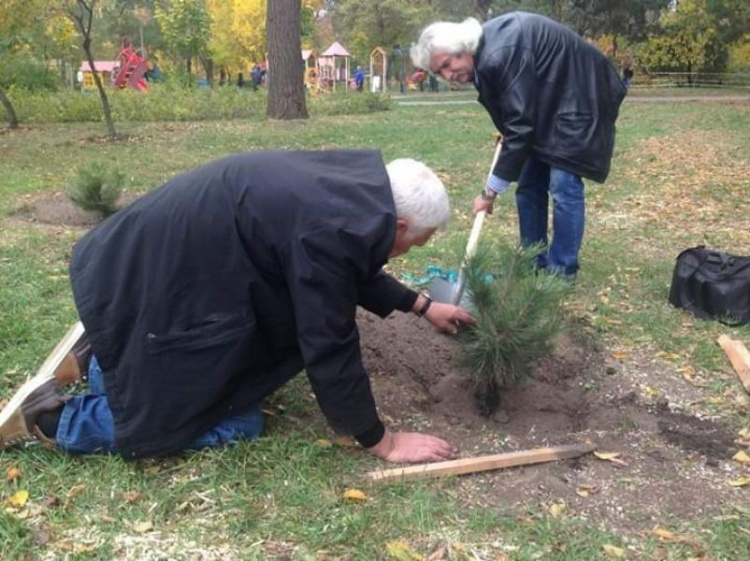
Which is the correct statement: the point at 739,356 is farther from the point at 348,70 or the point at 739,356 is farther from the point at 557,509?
the point at 348,70

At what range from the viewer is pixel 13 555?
2.27 meters

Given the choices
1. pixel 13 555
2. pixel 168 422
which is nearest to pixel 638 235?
pixel 168 422

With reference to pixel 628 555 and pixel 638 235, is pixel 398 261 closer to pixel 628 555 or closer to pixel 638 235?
pixel 638 235

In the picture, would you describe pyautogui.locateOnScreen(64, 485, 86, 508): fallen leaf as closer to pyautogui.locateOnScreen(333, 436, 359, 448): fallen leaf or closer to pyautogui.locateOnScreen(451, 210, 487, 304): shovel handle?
pyautogui.locateOnScreen(333, 436, 359, 448): fallen leaf

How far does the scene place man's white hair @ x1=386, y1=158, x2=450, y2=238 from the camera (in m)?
2.42

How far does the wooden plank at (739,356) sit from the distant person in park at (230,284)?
173 centimetres

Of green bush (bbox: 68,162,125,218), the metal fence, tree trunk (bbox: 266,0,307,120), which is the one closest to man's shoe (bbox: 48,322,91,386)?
green bush (bbox: 68,162,125,218)

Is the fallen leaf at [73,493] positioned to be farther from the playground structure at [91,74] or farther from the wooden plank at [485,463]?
the playground structure at [91,74]

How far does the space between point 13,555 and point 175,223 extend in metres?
1.04

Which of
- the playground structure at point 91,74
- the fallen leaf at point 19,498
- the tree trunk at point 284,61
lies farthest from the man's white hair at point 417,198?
the playground structure at point 91,74

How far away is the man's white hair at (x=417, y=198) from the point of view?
242 cm

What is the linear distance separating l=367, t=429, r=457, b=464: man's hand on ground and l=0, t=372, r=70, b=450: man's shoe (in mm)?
1074

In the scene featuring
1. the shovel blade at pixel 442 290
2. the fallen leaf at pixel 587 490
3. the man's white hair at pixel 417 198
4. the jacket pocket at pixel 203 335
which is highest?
the man's white hair at pixel 417 198

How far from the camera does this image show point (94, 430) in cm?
268
